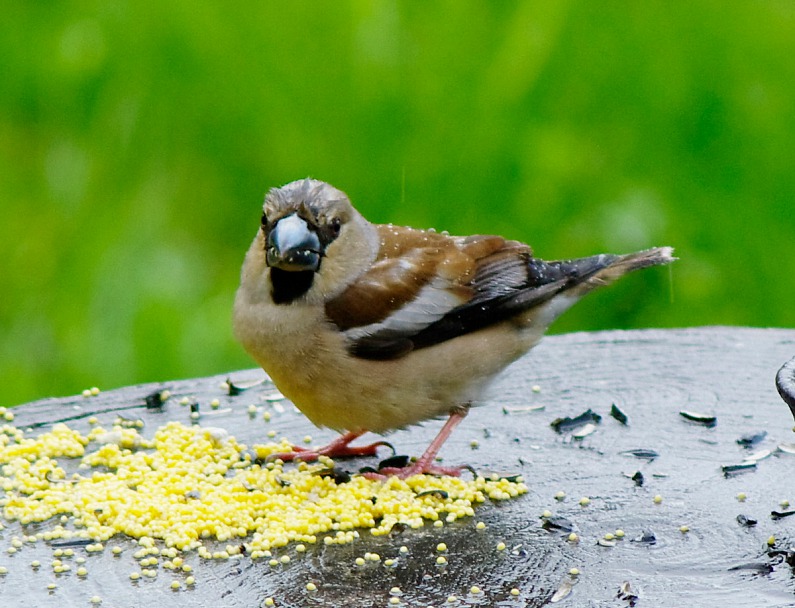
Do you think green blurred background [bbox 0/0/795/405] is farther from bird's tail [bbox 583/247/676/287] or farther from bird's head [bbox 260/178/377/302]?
bird's head [bbox 260/178/377/302]

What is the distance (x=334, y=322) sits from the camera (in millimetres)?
3984

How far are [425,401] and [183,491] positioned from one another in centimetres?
81

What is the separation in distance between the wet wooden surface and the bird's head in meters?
0.58

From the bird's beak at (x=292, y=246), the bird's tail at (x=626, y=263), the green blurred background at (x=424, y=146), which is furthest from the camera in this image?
the green blurred background at (x=424, y=146)

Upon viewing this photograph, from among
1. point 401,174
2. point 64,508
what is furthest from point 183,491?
point 401,174

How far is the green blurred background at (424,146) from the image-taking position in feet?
20.4

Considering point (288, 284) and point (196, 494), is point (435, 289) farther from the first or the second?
point (196, 494)

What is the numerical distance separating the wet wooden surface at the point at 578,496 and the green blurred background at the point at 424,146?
145 centimetres

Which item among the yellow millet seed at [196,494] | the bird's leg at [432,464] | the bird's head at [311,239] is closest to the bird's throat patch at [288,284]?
the bird's head at [311,239]

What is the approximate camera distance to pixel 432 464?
3979 millimetres

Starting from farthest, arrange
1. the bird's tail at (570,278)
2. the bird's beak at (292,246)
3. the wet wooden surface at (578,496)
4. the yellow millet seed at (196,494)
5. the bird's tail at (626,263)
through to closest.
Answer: the bird's tail at (626,263), the bird's tail at (570,278), the bird's beak at (292,246), the yellow millet seed at (196,494), the wet wooden surface at (578,496)

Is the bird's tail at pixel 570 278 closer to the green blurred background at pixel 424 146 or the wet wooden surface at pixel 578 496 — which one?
the wet wooden surface at pixel 578 496

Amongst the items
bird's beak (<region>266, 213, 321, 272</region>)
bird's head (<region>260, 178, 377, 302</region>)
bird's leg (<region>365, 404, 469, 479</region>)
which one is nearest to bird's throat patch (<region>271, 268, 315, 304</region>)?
bird's head (<region>260, 178, 377, 302</region>)

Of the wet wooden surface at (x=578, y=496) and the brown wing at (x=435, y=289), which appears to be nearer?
the wet wooden surface at (x=578, y=496)
